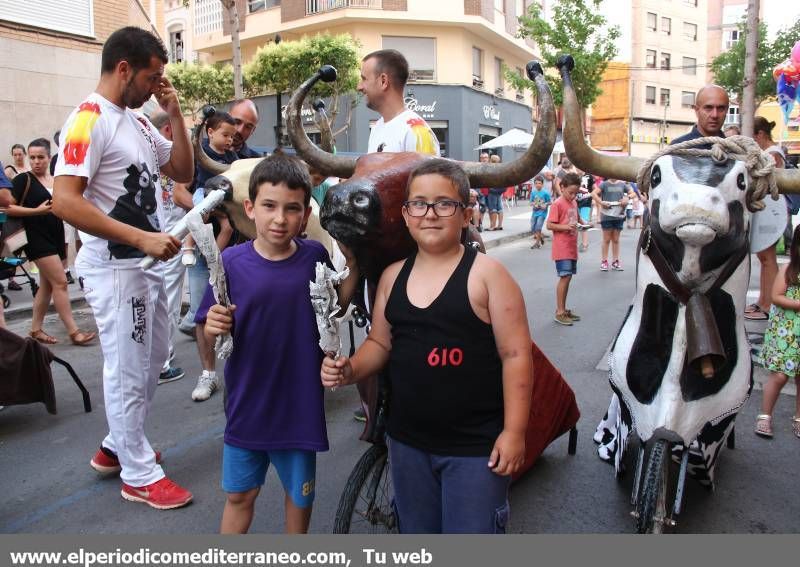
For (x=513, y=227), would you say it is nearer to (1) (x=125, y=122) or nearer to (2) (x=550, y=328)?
(2) (x=550, y=328)

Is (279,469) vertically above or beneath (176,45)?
beneath

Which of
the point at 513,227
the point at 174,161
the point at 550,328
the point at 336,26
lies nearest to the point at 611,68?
the point at 336,26

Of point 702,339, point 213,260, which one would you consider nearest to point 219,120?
point 213,260

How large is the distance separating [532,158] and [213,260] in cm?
114

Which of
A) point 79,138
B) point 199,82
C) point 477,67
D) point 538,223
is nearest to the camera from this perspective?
point 79,138

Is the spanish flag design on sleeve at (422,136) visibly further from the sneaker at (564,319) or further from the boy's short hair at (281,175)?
the sneaker at (564,319)

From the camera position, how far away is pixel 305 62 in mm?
20125

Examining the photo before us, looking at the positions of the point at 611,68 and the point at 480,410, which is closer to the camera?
the point at 480,410

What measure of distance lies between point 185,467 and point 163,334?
0.86m

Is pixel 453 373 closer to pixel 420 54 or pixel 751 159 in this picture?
pixel 751 159

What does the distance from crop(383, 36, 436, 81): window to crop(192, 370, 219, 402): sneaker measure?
72.5 ft

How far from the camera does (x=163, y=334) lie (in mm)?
3314

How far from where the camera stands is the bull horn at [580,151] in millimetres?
2412

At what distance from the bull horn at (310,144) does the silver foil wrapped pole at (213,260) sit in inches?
26.1
